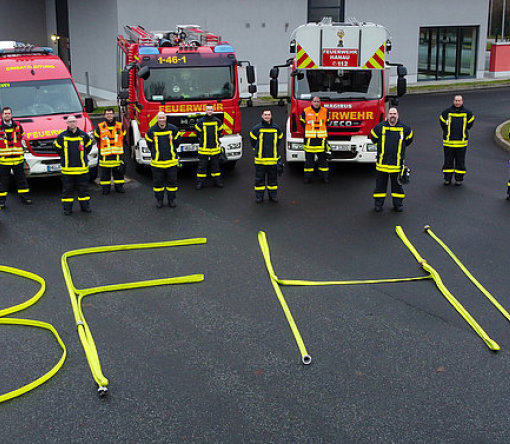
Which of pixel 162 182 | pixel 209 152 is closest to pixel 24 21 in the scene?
pixel 209 152

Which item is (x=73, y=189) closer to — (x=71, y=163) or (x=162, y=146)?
(x=71, y=163)

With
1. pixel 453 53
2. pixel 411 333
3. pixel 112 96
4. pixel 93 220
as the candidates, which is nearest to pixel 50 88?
pixel 93 220

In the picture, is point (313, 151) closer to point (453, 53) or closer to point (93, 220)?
point (93, 220)

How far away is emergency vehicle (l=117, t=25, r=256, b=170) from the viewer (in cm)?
1454

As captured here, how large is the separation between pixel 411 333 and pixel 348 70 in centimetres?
861

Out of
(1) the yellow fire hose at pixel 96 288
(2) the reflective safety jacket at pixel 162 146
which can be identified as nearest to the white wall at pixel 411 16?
(2) the reflective safety jacket at pixel 162 146

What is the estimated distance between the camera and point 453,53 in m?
34.1

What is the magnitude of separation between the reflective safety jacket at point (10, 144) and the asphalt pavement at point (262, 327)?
863 mm

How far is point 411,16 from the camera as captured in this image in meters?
31.7

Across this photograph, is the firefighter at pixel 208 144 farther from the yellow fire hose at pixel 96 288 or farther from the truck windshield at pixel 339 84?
the yellow fire hose at pixel 96 288

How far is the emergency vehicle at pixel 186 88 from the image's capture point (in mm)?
14539

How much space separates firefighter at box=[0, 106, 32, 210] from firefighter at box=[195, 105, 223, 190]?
330cm

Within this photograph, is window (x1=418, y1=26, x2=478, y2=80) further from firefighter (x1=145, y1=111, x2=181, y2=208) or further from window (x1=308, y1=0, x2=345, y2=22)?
firefighter (x1=145, y1=111, x2=181, y2=208)

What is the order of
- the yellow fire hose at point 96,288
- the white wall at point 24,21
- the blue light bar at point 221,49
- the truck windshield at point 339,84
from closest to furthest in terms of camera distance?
1. the yellow fire hose at point 96,288
2. the blue light bar at point 221,49
3. the truck windshield at point 339,84
4. the white wall at point 24,21
